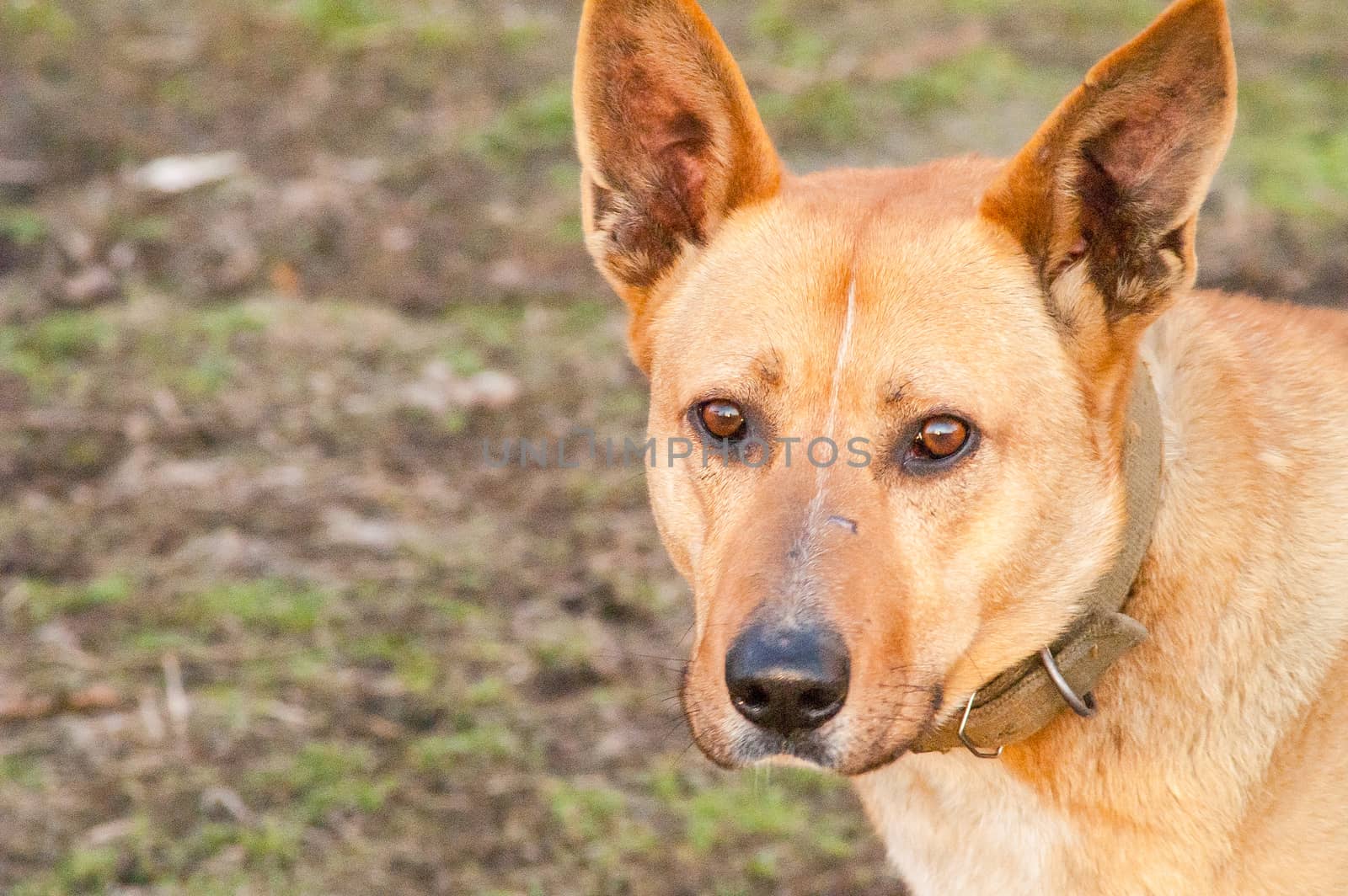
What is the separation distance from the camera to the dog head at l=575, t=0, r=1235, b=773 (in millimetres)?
2492

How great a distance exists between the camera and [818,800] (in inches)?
164

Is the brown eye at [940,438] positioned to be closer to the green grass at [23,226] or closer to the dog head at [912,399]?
the dog head at [912,399]

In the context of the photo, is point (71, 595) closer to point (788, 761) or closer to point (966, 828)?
point (788, 761)

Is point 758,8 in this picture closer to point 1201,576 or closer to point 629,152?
point 629,152

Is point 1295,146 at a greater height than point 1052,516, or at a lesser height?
lesser

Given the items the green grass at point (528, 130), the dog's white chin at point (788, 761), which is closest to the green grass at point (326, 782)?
the dog's white chin at point (788, 761)

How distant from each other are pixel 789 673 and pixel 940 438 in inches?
22.5

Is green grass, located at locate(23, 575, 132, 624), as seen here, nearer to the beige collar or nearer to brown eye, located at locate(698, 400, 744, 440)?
brown eye, located at locate(698, 400, 744, 440)

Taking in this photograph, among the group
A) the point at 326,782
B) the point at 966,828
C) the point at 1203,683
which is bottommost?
the point at 326,782

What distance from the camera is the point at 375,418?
5891 millimetres

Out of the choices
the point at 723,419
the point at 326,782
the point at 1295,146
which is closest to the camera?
the point at 723,419

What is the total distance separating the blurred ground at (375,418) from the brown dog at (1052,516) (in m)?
0.71

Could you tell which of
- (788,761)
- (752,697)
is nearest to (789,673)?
(752,697)

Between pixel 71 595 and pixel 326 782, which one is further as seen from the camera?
pixel 71 595
